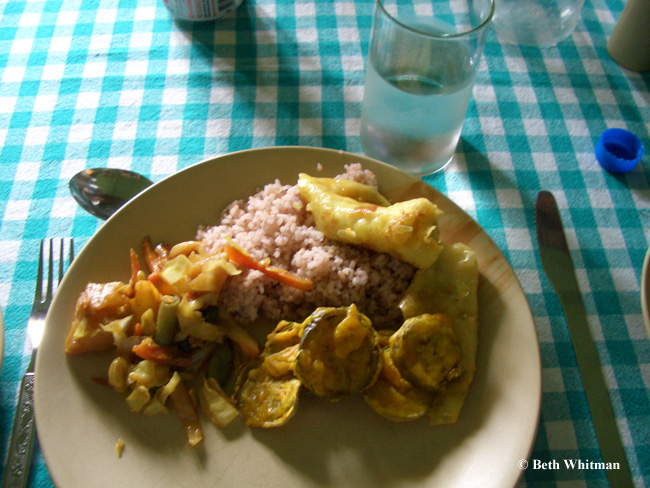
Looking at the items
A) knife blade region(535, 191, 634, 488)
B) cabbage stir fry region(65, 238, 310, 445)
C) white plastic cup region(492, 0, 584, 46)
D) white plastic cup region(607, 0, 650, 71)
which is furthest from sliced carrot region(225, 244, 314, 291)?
white plastic cup region(607, 0, 650, 71)

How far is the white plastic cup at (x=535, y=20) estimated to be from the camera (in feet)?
5.62

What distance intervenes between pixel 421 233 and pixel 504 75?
940mm

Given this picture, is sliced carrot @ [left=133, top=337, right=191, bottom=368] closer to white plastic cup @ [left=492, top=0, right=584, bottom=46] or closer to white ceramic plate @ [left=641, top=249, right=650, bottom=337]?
white ceramic plate @ [left=641, top=249, right=650, bottom=337]

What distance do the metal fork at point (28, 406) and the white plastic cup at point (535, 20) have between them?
1627 mm

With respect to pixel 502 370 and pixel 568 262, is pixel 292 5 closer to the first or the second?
pixel 568 262

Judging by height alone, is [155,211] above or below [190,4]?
below

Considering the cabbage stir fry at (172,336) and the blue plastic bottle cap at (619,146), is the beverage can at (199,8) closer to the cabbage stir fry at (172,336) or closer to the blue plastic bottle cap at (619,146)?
the cabbage stir fry at (172,336)

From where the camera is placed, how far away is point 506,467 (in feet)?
2.85

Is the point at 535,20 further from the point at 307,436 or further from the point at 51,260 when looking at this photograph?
the point at 51,260

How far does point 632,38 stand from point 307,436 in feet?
5.34

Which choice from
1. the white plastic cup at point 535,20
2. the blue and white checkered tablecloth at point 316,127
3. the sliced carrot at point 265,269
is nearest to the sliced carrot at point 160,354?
the sliced carrot at point 265,269

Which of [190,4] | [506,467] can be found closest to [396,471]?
[506,467]

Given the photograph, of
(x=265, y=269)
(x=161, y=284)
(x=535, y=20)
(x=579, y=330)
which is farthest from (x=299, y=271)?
(x=535, y=20)

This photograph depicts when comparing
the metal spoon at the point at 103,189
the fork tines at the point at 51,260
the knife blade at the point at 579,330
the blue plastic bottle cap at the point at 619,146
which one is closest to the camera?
the knife blade at the point at 579,330
